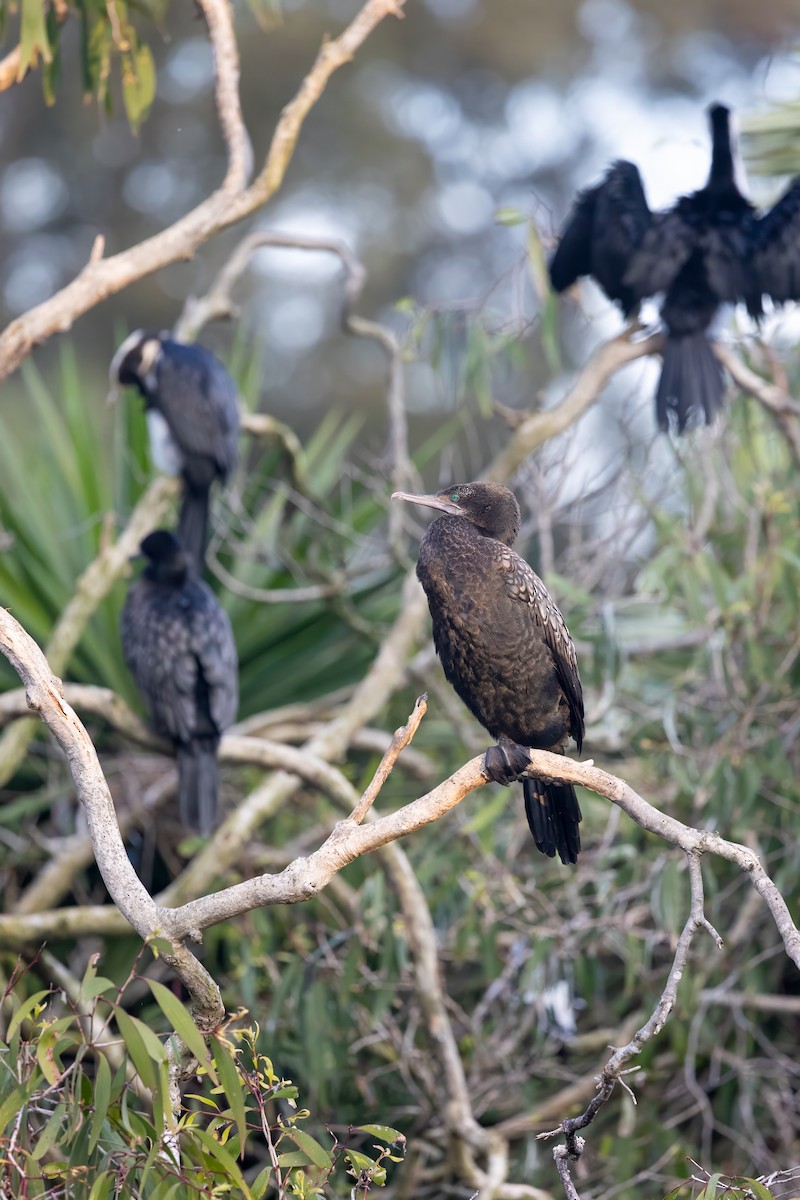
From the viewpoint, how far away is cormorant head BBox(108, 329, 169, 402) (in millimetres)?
5598

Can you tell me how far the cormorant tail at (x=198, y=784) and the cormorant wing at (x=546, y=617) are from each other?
1538mm

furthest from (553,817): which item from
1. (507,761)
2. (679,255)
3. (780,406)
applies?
(679,255)

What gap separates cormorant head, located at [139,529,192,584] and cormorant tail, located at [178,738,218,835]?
626mm

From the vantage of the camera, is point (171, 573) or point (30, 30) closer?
point (30, 30)

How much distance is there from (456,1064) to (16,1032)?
1681 millimetres

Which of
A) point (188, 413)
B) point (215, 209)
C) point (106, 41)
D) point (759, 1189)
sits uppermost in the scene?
point (106, 41)

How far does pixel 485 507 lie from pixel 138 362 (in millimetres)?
3196

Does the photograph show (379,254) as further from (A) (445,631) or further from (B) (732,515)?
(A) (445,631)

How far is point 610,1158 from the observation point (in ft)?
13.1

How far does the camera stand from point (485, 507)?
9.32 ft

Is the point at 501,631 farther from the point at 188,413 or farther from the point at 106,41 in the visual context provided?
the point at 188,413

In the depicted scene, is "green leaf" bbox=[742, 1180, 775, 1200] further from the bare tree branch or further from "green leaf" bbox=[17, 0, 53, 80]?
"green leaf" bbox=[17, 0, 53, 80]

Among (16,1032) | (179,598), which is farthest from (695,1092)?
(16,1032)

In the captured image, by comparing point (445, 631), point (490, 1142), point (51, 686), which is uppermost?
point (51, 686)
